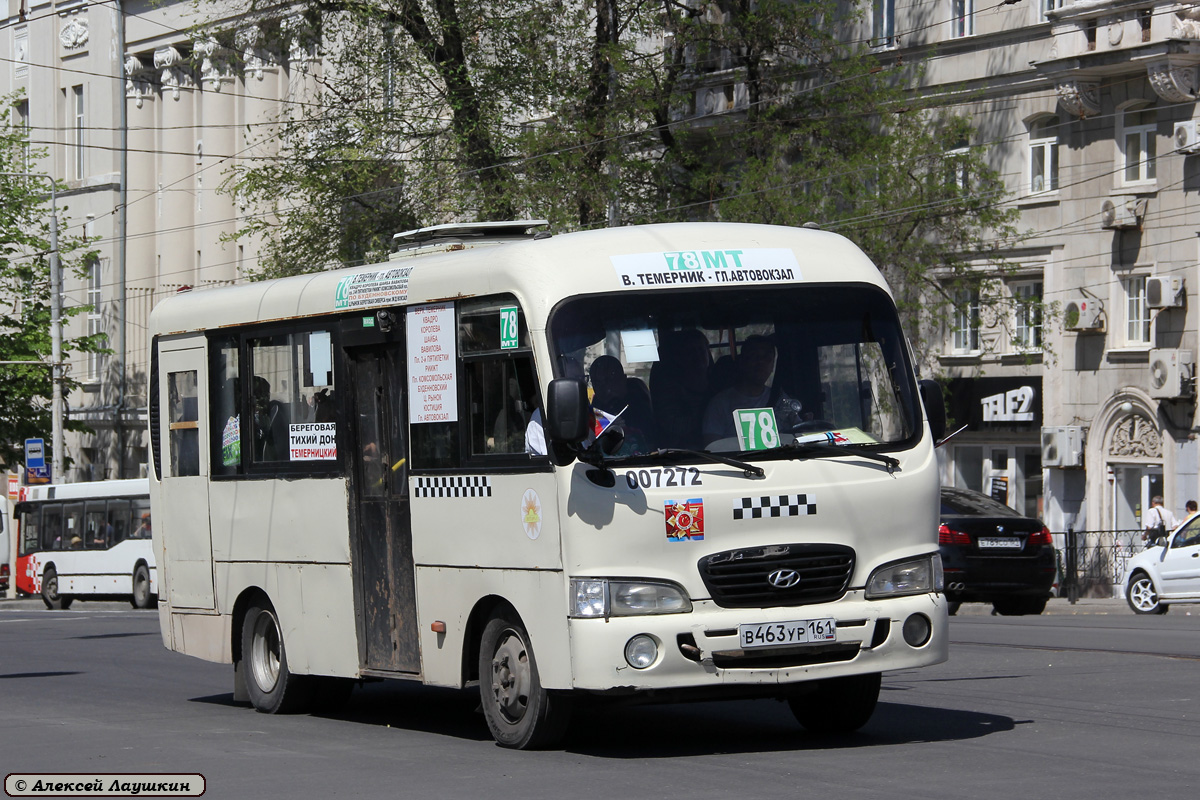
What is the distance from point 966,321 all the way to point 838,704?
25.8m

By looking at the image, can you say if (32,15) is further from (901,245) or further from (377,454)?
(377,454)

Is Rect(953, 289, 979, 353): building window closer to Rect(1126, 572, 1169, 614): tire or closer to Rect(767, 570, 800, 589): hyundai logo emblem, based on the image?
Rect(1126, 572, 1169, 614): tire

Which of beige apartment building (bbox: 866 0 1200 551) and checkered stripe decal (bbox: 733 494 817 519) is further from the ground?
beige apartment building (bbox: 866 0 1200 551)

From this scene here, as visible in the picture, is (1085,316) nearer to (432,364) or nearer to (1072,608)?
(1072,608)

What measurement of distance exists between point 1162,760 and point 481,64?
23.9 m

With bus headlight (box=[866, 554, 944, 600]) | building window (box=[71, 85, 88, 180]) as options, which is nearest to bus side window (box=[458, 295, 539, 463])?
bus headlight (box=[866, 554, 944, 600])

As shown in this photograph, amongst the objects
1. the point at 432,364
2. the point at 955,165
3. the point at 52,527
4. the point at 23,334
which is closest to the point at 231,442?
the point at 432,364

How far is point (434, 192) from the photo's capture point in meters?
31.9

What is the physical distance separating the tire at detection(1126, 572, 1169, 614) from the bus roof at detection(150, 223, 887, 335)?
16394 mm

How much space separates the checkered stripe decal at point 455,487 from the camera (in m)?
10.8

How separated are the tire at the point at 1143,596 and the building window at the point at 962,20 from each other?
512 inches

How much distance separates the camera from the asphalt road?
9008 mm

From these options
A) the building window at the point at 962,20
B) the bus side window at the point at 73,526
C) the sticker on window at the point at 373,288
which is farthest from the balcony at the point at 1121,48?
the sticker on window at the point at 373,288

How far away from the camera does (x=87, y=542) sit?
134 feet
